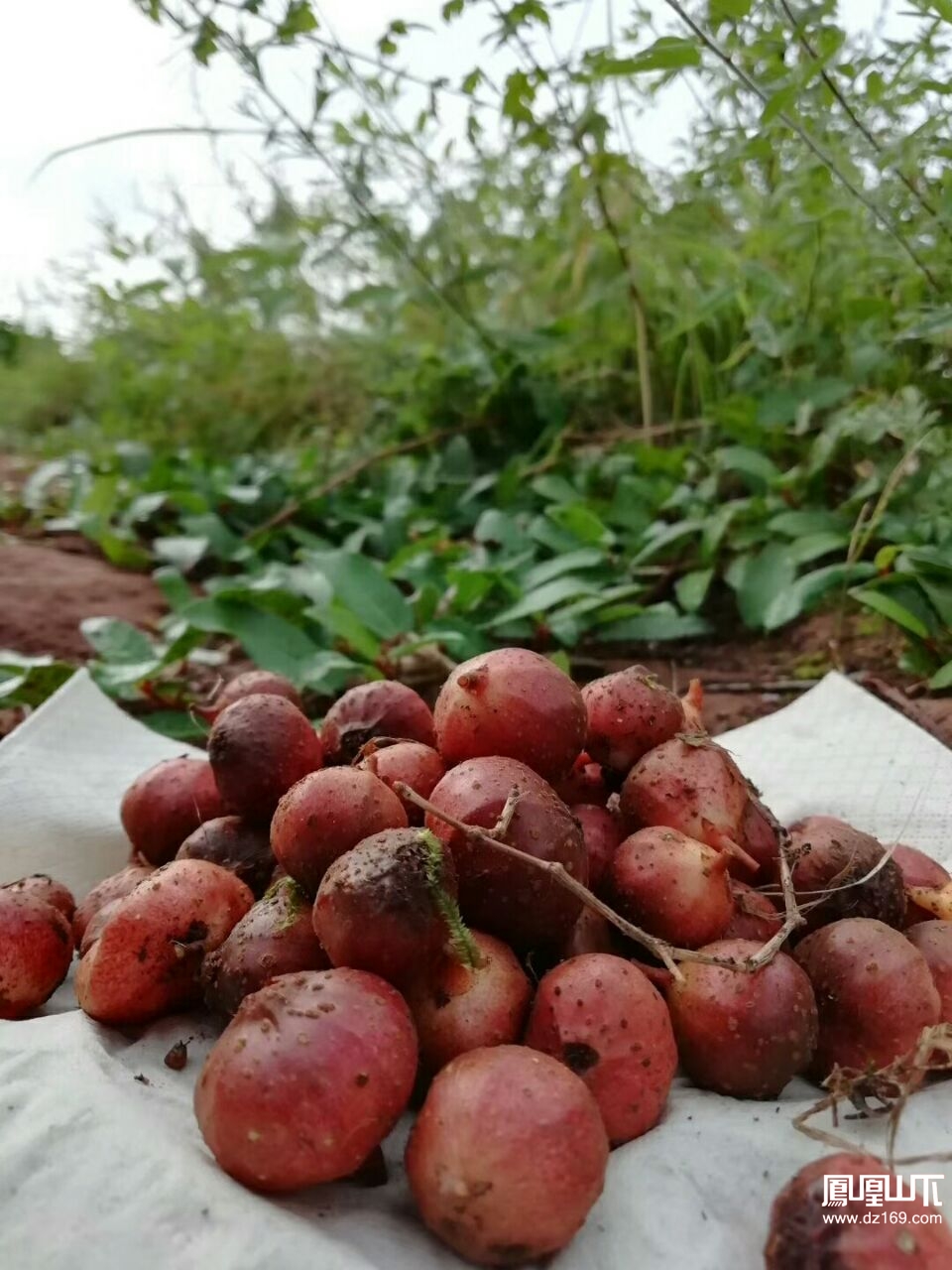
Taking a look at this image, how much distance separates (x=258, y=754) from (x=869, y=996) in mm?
710

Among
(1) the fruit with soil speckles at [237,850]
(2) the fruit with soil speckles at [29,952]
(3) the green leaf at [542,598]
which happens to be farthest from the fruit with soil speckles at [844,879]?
(3) the green leaf at [542,598]

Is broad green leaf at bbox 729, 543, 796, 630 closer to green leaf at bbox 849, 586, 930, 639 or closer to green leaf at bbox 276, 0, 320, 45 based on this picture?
green leaf at bbox 849, 586, 930, 639

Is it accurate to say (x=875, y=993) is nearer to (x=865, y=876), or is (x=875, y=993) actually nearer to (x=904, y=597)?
(x=865, y=876)

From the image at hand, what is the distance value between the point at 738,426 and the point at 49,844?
7.14 ft

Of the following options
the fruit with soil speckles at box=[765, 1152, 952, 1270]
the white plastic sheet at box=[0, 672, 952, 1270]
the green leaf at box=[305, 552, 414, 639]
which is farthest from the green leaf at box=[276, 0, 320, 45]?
the fruit with soil speckles at box=[765, 1152, 952, 1270]

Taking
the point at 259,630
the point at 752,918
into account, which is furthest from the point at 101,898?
the point at 259,630

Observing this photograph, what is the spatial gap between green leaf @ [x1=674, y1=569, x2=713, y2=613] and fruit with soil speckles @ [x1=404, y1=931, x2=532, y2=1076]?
5.69 feet

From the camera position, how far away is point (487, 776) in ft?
3.61

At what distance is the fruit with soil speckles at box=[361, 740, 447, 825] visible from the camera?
1.19 m

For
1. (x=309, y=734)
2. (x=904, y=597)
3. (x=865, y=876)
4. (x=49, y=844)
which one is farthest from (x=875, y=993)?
(x=904, y=597)

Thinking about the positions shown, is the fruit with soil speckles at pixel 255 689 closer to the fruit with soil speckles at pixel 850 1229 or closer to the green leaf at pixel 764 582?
the fruit with soil speckles at pixel 850 1229

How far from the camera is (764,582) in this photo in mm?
2600

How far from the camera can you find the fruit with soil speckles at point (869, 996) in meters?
1.04

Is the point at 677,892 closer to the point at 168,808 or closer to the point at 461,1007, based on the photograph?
the point at 461,1007
